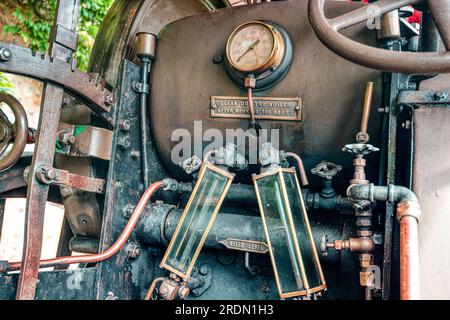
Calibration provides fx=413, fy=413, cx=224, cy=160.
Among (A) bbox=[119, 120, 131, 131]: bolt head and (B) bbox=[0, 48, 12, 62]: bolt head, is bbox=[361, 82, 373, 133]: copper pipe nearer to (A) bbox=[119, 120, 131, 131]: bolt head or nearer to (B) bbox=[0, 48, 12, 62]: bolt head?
(A) bbox=[119, 120, 131, 131]: bolt head

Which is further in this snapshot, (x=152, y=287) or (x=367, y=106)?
(x=152, y=287)

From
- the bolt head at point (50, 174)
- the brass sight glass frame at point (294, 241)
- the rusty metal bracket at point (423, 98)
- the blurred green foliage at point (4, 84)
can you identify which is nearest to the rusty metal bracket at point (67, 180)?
the bolt head at point (50, 174)

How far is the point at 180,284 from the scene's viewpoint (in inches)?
59.0

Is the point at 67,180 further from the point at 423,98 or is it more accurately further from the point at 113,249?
the point at 423,98

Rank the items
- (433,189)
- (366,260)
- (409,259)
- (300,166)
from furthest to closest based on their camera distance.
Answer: (300,166), (366,260), (433,189), (409,259)

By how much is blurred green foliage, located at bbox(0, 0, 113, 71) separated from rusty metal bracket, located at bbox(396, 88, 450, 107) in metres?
4.77

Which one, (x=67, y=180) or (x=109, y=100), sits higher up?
(x=109, y=100)

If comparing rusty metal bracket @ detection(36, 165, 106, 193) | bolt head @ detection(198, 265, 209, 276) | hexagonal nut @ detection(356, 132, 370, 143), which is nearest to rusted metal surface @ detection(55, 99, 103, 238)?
rusty metal bracket @ detection(36, 165, 106, 193)

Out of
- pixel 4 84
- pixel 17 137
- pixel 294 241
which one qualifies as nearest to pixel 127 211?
pixel 17 137

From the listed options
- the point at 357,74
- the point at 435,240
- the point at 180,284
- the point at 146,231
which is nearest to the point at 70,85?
the point at 146,231

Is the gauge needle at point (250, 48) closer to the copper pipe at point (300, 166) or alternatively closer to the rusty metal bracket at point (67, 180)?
the copper pipe at point (300, 166)

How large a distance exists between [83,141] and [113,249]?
43 cm

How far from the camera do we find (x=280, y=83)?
1.53 m

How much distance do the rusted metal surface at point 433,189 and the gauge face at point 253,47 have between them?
53 centimetres
